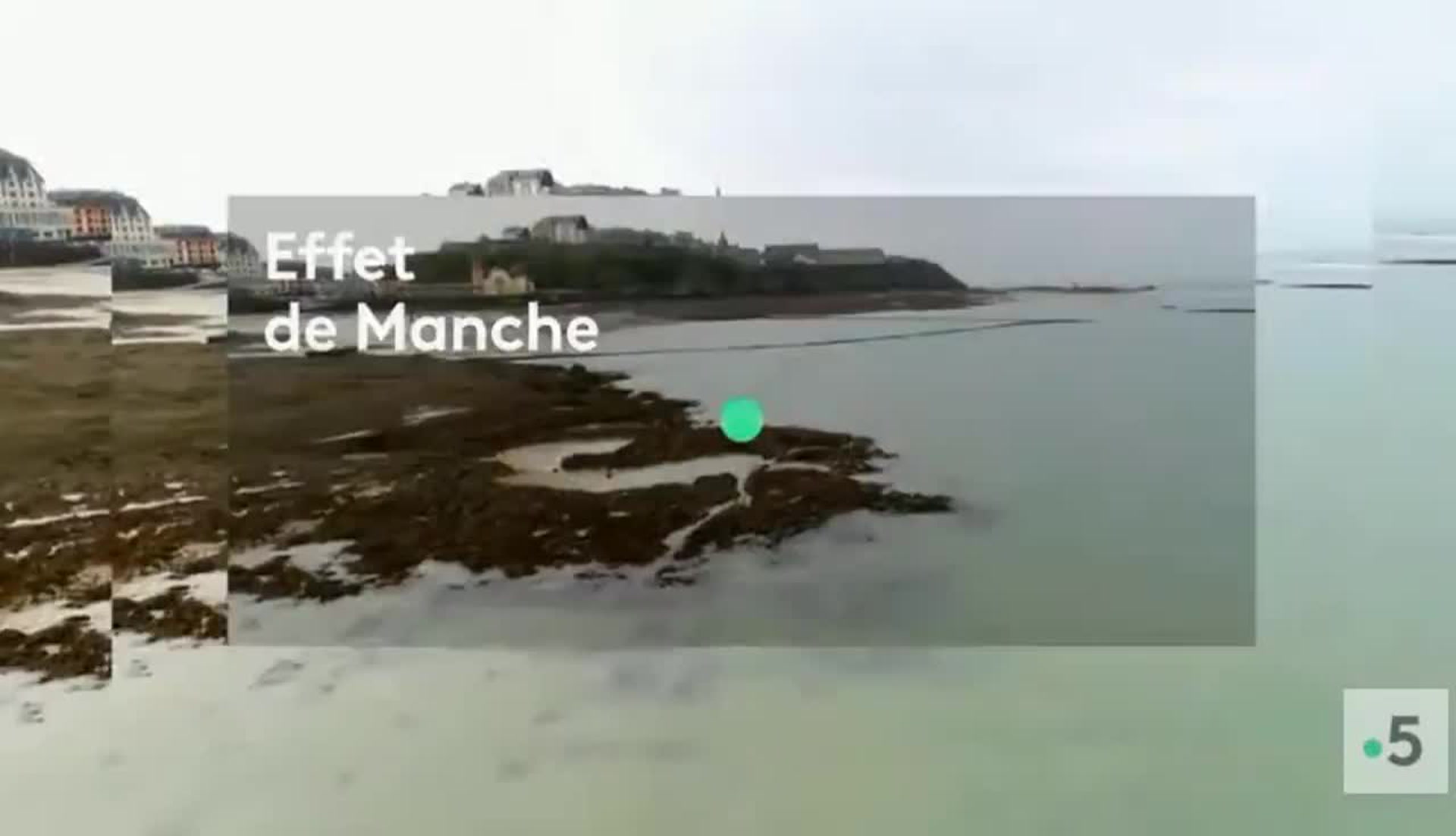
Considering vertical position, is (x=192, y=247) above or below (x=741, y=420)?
above

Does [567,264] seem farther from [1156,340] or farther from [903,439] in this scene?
[1156,340]

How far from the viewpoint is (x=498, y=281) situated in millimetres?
1443

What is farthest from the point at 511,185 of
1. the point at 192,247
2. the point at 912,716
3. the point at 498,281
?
the point at 912,716

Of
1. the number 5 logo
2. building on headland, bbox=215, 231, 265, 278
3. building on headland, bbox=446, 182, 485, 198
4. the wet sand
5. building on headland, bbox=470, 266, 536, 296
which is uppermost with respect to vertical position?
building on headland, bbox=446, 182, 485, 198

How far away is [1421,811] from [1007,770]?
556mm

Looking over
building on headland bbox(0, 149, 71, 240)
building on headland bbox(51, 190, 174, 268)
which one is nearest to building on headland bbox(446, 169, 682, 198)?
building on headland bbox(51, 190, 174, 268)

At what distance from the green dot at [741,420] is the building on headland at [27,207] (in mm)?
905

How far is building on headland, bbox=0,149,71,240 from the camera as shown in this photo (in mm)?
1442

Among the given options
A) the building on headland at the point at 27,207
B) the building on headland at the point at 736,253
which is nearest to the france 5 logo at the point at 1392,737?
the building on headland at the point at 736,253

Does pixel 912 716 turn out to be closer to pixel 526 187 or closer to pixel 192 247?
pixel 526 187

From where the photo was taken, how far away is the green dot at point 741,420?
4.76 ft

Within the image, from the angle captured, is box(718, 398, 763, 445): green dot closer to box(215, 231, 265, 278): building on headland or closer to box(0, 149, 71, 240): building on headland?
box(215, 231, 265, 278): building on headland

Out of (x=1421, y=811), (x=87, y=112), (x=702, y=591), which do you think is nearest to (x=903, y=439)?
(x=702, y=591)

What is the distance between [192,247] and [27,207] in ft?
0.77
